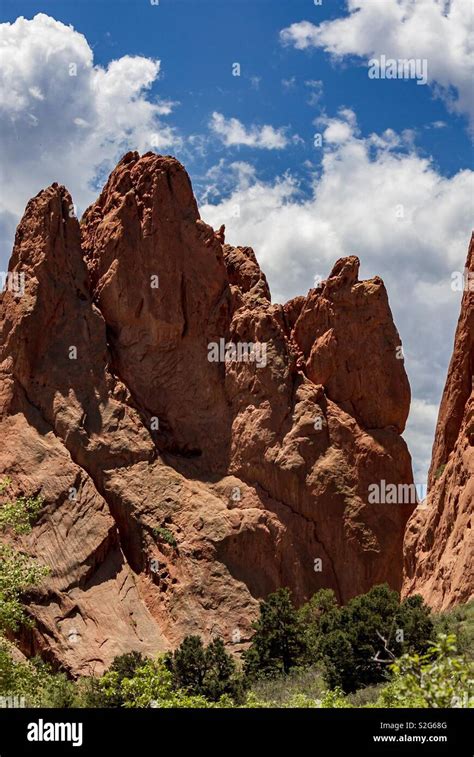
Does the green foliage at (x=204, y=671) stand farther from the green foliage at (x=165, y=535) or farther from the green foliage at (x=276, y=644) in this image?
the green foliage at (x=165, y=535)

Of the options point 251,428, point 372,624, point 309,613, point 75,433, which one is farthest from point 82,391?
point 372,624

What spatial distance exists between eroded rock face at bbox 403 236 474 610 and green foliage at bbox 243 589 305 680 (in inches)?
202

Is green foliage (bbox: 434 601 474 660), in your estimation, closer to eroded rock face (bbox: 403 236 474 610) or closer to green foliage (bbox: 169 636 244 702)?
eroded rock face (bbox: 403 236 474 610)

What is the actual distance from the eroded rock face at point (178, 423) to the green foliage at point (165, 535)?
11cm

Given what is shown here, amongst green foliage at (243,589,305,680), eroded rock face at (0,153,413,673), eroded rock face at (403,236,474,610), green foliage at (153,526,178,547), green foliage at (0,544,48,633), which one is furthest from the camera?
green foliage at (153,526,178,547)

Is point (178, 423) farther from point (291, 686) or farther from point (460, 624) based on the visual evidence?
point (460, 624)

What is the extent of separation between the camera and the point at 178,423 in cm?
5331

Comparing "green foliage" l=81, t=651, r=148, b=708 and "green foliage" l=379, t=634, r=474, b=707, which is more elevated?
"green foliage" l=379, t=634, r=474, b=707

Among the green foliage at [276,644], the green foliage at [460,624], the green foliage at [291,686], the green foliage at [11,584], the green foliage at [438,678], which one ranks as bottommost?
the green foliage at [291,686]

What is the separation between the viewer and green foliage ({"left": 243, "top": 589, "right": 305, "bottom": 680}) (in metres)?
35.8

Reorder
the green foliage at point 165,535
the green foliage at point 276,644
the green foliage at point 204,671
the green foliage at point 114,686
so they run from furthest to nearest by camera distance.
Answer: the green foliage at point 165,535 < the green foliage at point 276,644 < the green foliage at point 204,671 < the green foliage at point 114,686

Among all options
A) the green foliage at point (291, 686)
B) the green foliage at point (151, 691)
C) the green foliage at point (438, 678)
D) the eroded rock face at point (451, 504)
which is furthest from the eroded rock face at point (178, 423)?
the green foliage at point (438, 678)

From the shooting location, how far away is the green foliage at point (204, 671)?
100 feet

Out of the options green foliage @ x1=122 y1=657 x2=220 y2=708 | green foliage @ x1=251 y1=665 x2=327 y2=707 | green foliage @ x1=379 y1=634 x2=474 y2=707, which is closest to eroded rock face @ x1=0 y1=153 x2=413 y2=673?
green foliage @ x1=251 y1=665 x2=327 y2=707
